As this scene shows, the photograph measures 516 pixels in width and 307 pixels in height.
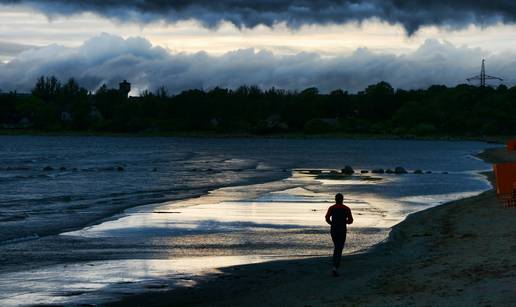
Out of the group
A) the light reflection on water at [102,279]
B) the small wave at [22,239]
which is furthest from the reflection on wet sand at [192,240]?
the small wave at [22,239]

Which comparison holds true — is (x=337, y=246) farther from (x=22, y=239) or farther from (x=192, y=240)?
(x=22, y=239)

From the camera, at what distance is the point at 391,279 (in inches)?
599

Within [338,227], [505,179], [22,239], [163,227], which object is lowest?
[163,227]

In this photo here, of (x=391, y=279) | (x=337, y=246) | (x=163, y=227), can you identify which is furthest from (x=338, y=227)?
(x=163, y=227)

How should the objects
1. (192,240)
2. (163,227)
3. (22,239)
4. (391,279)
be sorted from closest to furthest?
(391,279), (192,240), (22,239), (163,227)

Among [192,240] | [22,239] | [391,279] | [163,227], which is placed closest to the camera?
[391,279]

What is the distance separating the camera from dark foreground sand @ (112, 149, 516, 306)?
13.1 metres

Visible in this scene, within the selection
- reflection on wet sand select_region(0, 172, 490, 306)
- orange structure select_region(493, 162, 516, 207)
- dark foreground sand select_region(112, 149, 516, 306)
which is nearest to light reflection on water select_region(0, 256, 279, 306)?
reflection on wet sand select_region(0, 172, 490, 306)

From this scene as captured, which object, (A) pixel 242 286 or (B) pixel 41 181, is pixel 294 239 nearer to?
(A) pixel 242 286

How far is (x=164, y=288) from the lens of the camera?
15656 millimetres

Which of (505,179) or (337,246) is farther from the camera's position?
(505,179)

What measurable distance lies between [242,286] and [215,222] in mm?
11728

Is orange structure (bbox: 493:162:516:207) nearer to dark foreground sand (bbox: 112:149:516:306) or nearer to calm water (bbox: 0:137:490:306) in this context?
calm water (bbox: 0:137:490:306)

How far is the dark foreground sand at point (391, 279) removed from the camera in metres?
13.1
